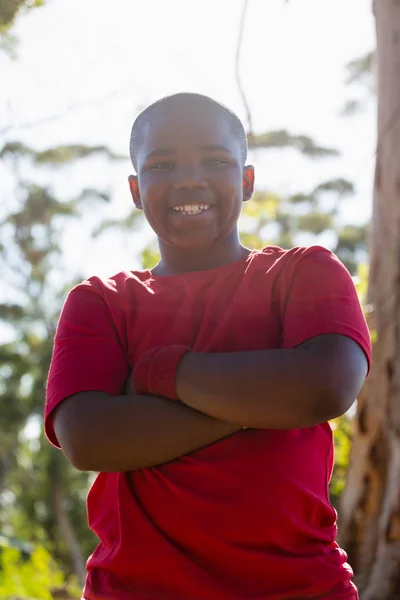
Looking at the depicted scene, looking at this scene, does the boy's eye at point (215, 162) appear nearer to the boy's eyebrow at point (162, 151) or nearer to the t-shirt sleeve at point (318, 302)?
the boy's eyebrow at point (162, 151)

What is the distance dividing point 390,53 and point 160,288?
9.05 ft

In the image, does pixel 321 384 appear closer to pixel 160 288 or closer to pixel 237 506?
pixel 237 506

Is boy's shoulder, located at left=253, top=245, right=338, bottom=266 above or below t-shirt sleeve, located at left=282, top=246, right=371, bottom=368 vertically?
above

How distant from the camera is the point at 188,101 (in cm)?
173

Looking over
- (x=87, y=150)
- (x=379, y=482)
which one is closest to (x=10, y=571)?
(x=379, y=482)

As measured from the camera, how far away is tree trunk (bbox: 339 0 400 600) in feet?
12.5

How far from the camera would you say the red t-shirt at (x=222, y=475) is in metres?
1.43

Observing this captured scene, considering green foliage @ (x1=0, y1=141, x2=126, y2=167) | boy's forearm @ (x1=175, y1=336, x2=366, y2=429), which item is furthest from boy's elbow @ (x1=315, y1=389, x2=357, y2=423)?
green foliage @ (x1=0, y1=141, x2=126, y2=167)

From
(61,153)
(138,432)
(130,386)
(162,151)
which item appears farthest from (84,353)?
(61,153)

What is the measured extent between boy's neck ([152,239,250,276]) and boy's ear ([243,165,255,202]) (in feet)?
0.48

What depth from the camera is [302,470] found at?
4.84 feet

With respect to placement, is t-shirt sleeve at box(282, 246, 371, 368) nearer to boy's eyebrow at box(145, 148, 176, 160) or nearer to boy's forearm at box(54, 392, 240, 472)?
boy's forearm at box(54, 392, 240, 472)

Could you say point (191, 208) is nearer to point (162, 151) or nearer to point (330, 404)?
point (162, 151)

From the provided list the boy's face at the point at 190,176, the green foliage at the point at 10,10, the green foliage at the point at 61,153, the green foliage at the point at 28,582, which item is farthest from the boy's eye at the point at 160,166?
the green foliage at the point at 61,153
